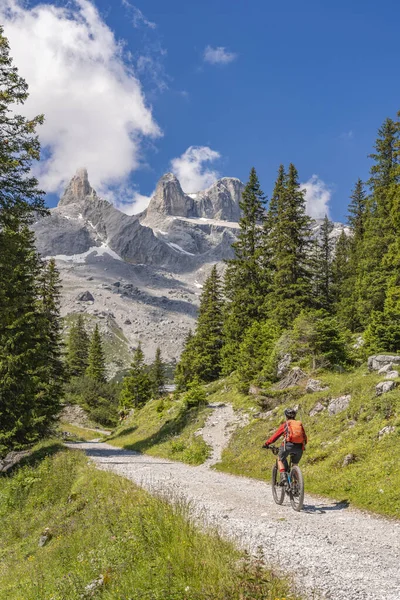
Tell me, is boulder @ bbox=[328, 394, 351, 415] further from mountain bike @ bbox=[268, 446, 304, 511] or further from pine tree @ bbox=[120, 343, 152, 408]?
pine tree @ bbox=[120, 343, 152, 408]

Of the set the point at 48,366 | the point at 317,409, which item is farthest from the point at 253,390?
the point at 48,366

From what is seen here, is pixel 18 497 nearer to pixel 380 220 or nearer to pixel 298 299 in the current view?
pixel 298 299

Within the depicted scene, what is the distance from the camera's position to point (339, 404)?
16.3m

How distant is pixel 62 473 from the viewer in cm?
1619

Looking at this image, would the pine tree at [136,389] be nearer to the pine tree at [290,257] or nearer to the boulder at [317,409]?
the pine tree at [290,257]

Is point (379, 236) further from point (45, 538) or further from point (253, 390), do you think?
point (45, 538)

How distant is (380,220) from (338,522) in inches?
1283

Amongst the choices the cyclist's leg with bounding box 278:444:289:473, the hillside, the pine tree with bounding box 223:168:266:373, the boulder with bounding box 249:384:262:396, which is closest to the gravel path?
the cyclist's leg with bounding box 278:444:289:473

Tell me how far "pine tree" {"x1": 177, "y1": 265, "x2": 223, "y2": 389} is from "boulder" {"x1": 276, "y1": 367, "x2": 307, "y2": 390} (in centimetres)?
1770

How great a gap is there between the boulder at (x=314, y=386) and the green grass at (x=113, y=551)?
10086 mm

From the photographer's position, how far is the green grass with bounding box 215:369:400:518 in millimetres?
10688

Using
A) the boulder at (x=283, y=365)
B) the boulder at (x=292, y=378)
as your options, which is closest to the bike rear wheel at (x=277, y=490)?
the boulder at (x=292, y=378)

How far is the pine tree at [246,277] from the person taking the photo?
38562mm

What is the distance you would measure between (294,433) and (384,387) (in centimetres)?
596
